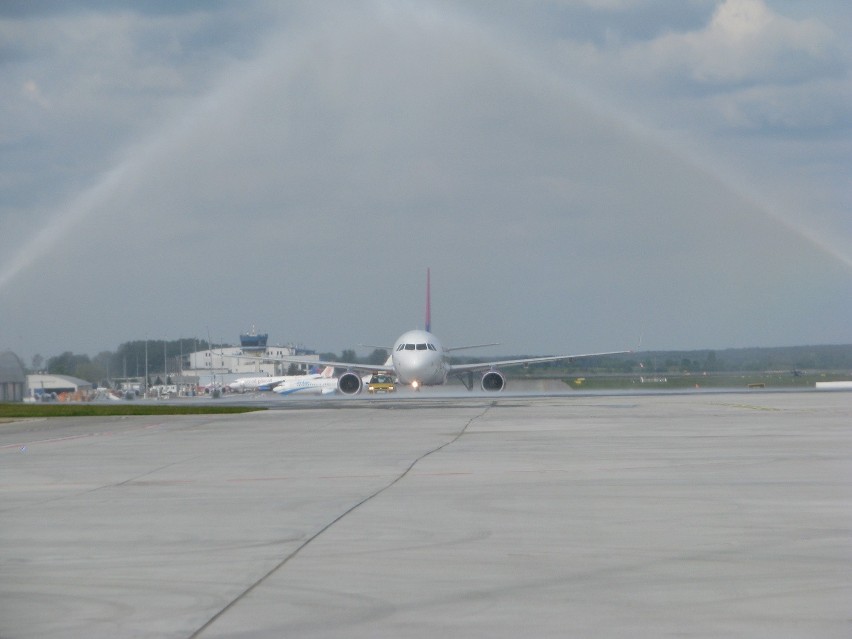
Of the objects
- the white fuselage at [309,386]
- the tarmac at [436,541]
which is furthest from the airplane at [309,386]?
the tarmac at [436,541]

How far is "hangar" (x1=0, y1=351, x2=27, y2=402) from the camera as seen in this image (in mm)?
74812

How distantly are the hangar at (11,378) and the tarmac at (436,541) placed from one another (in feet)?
177

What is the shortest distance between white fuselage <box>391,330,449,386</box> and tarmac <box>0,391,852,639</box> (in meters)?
44.3

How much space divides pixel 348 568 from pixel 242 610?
5.80 ft

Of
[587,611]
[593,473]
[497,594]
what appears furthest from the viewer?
[593,473]

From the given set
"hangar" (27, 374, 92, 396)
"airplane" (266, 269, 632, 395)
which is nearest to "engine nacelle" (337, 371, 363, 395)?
"airplane" (266, 269, 632, 395)

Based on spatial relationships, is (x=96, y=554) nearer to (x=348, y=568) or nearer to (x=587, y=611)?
(x=348, y=568)

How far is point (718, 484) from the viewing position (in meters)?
16.2

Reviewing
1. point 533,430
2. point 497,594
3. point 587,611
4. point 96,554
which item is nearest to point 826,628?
point 587,611

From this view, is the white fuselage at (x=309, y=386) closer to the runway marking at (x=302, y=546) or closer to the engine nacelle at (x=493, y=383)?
the engine nacelle at (x=493, y=383)

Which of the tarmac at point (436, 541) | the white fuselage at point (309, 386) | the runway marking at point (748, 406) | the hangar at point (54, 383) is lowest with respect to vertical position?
the tarmac at point (436, 541)

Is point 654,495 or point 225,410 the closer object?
point 654,495

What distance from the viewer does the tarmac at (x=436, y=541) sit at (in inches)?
317

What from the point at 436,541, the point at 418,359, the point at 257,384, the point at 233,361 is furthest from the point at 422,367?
the point at 233,361
